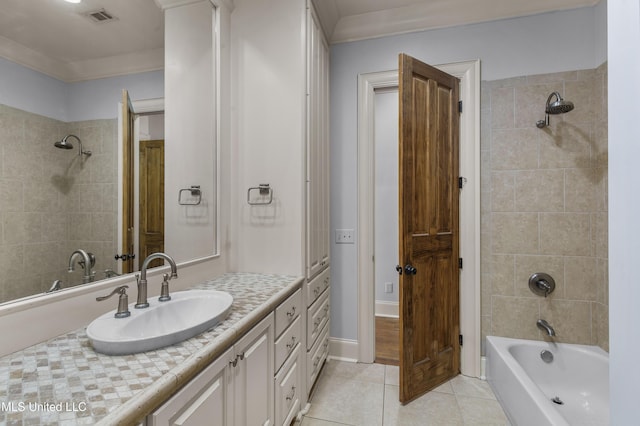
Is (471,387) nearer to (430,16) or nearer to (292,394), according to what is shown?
(292,394)

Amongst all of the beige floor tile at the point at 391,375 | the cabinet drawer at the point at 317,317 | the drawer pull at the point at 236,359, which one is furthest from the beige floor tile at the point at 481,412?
the drawer pull at the point at 236,359

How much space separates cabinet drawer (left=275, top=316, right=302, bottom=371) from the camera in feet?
4.71

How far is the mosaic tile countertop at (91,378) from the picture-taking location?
1.98 feet

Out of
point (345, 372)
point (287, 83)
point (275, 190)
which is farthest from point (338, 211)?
point (345, 372)

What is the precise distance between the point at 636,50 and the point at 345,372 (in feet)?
7.88

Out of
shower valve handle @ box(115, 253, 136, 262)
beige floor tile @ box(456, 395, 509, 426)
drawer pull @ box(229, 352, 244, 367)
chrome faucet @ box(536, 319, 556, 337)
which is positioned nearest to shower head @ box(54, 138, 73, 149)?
shower valve handle @ box(115, 253, 136, 262)

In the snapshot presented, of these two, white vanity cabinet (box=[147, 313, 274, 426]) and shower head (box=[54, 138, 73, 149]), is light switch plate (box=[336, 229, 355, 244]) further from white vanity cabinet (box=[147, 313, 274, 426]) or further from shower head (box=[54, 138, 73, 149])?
shower head (box=[54, 138, 73, 149])

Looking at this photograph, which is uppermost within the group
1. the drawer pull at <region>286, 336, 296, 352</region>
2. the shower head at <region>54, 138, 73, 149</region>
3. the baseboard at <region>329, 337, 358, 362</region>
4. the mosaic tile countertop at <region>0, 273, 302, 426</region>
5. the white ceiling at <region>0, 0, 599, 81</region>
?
the white ceiling at <region>0, 0, 599, 81</region>

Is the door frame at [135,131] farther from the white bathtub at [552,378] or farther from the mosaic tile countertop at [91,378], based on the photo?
the white bathtub at [552,378]

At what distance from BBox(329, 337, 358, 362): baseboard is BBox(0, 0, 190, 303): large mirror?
1.83 metres

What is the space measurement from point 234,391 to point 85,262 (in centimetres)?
74

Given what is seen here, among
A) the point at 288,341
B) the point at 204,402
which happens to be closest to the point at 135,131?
the point at 204,402

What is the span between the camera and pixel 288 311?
5.07ft

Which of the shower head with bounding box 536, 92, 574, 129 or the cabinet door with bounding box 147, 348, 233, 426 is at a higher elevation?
the shower head with bounding box 536, 92, 574, 129
